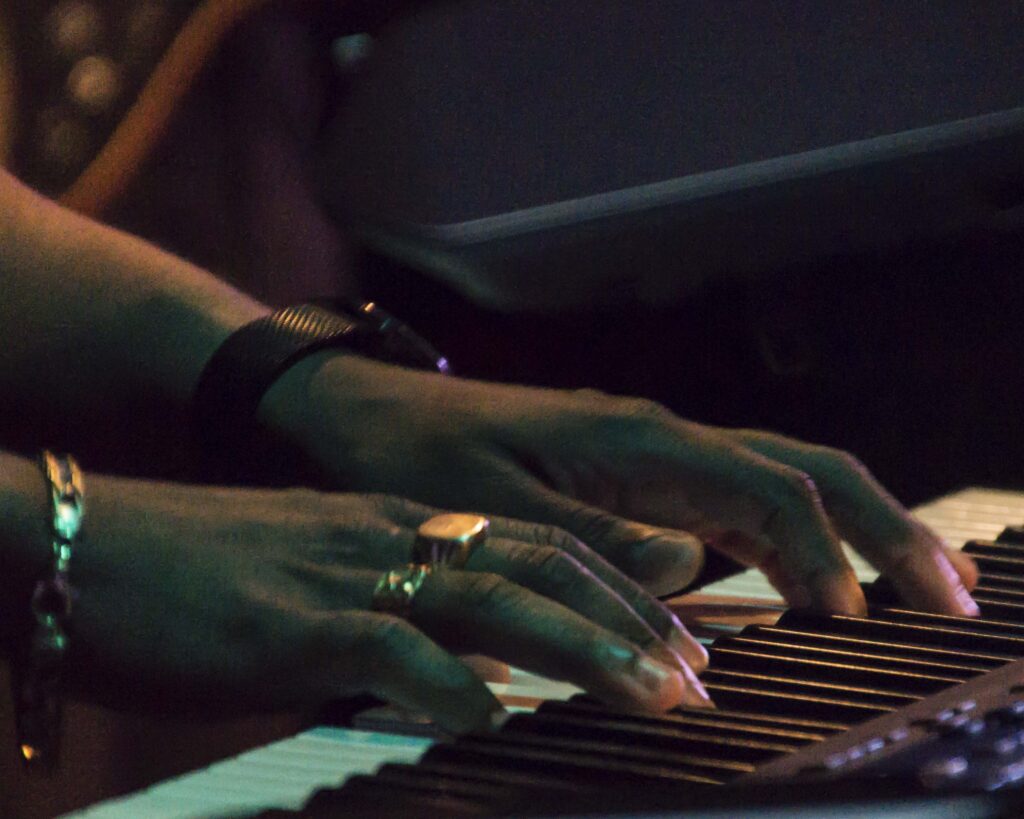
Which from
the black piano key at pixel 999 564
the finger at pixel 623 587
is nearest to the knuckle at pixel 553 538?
the finger at pixel 623 587

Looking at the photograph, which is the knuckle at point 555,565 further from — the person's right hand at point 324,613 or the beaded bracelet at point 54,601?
the beaded bracelet at point 54,601

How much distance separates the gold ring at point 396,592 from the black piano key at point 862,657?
15 cm

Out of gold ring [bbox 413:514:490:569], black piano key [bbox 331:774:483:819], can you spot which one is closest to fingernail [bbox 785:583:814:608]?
gold ring [bbox 413:514:490:569]

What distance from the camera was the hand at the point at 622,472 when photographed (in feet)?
2.36

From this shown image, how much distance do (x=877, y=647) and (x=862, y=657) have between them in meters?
0.02

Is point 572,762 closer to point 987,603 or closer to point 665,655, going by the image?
point 665,655

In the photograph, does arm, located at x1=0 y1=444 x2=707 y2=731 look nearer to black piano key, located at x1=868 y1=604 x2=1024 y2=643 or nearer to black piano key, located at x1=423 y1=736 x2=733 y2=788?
black piano key, located at x1=423 y1=736 x2=733 y2=788

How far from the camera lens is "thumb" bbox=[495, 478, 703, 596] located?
25.3 inches

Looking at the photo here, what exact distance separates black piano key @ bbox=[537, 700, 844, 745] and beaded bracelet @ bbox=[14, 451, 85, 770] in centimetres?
20

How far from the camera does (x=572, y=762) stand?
50 cm

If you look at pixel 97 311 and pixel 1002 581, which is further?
pixel 97 311

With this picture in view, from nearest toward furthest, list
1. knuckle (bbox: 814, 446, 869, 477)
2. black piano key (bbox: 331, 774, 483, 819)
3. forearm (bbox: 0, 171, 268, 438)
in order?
1. black piano key (bbox: 331, 774, 483, 819)
2. knuckle (bbox: 814, 446, 869, 477)
3. forearm (bbox: 0, 171, 268, 438)

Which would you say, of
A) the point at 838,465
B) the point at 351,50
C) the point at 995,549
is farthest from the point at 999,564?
the point at 351,50

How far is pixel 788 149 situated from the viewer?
1.08 meters
